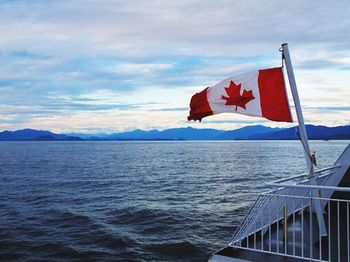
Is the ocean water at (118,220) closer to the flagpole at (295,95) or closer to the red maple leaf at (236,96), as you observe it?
the flagpole at (295,95)

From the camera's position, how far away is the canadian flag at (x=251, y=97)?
6621mm

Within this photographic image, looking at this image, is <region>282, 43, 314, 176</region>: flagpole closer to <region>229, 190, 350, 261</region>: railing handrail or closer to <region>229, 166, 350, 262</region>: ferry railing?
<region>229, 166, 350, 262</region>: ferry railing

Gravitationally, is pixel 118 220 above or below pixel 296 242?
below

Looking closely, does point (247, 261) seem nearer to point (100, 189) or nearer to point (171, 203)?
point (171, 203)

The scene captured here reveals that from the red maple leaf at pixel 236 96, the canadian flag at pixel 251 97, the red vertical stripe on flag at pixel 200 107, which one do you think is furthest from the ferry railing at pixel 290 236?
the red vertical stripe on flag at pixel 200 107

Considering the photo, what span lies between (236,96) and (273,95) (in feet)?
2.30

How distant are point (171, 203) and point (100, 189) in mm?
9450

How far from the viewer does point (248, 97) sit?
6828 millimetres

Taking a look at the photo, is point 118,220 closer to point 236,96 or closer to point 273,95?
point 236,96

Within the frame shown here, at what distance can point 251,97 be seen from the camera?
268 inches

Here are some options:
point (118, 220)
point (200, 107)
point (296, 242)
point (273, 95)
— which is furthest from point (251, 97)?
point (118, 220)

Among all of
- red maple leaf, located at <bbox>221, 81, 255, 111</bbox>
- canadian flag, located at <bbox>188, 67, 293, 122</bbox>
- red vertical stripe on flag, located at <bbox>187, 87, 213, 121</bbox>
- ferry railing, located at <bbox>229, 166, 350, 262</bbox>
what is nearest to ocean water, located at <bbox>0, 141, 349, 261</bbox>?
ferry railing, located at <bbox>229, 166, 350, 262</bbox>

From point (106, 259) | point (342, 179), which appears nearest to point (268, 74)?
point (342, 179)

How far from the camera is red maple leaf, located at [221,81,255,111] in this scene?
6832mm
